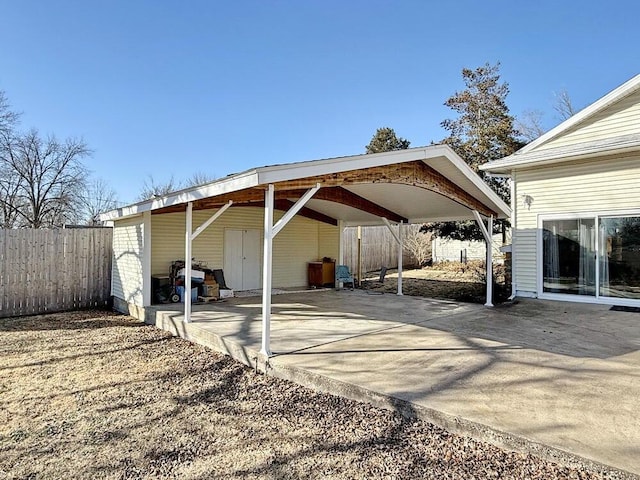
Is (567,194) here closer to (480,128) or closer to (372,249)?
(480,128)

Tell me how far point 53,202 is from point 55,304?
453 inches

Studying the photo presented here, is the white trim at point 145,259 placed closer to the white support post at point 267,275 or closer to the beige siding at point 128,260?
the beige siding at point 128,260

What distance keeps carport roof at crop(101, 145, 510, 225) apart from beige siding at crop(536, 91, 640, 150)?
7.80 ft

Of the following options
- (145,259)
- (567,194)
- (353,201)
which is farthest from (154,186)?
(567,194)

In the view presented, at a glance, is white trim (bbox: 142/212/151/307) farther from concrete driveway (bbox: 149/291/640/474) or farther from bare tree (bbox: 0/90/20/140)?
bare tree (bbox: 0/90/20/140)

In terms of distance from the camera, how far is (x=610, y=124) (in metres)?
8.23

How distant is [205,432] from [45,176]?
1866 cm

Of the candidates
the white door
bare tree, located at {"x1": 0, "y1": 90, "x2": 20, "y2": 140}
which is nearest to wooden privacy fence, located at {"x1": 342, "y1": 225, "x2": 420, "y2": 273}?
the white door

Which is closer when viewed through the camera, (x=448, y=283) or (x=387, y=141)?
(x=448, y=283)

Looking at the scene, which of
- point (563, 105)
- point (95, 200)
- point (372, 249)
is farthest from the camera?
point (95, 200)

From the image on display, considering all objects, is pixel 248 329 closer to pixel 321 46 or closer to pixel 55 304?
pixel 55 304

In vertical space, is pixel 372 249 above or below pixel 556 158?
below

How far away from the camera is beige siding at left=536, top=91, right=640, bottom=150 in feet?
26.1

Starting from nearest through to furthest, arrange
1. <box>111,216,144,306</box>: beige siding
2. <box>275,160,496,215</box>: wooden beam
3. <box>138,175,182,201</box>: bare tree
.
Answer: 1. <box>275,160,496,215</box>: wooden beam
2. <box>111,216,144,306</box>: beige siding
3. <box>138,175,182,201</box>: bare tree
